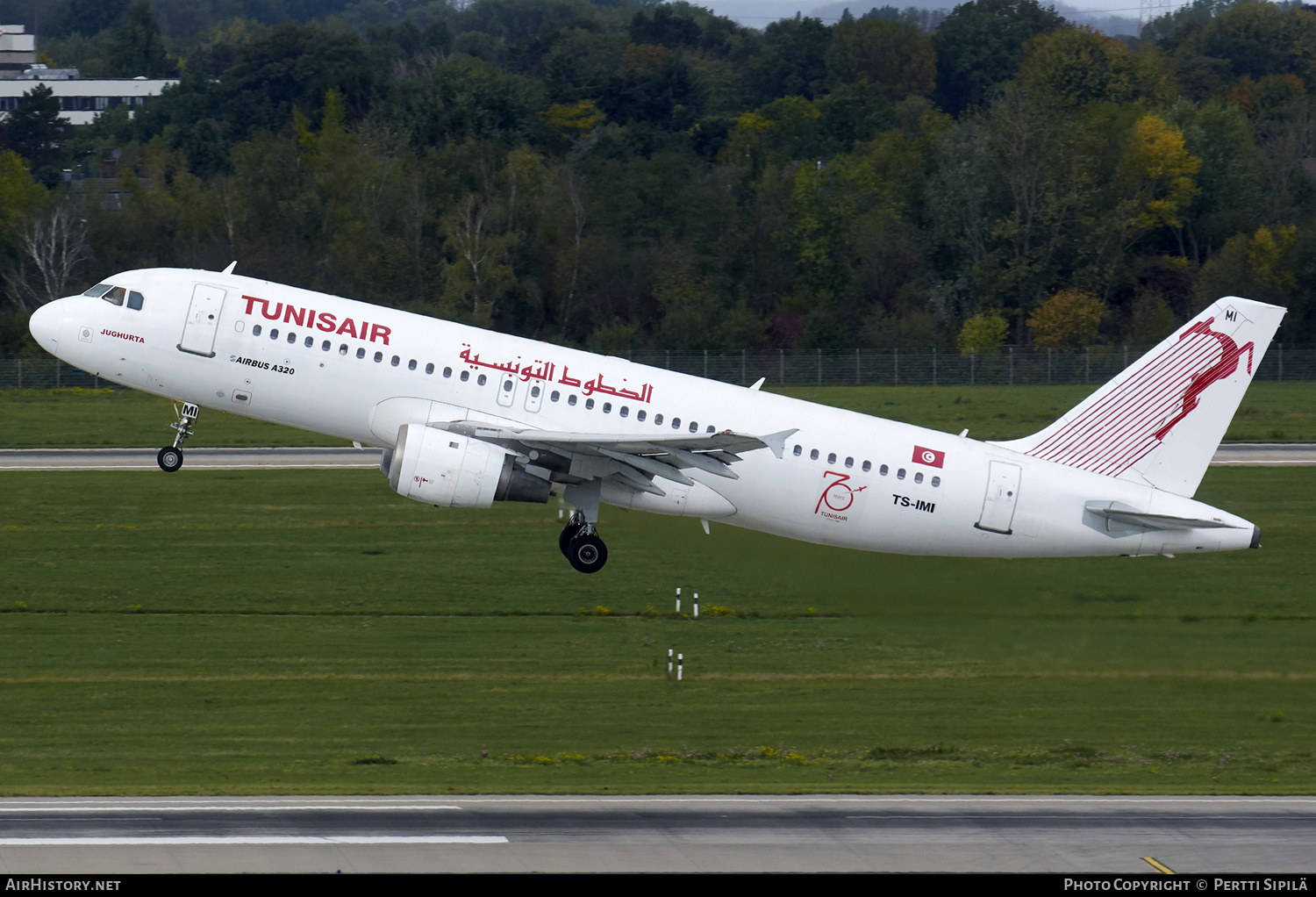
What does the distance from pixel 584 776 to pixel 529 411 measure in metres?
8.27

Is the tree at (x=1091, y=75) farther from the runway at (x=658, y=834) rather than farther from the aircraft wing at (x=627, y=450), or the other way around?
the runway at (x=658, y=834)

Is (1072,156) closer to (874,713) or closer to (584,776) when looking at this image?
(874,713)

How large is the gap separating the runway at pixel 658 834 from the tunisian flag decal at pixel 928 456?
867 cm

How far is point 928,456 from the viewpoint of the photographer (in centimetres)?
3762

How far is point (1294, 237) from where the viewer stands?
11138 cm

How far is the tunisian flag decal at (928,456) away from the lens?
123 ft

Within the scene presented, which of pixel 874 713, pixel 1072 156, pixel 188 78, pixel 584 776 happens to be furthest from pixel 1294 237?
pixel 188 78

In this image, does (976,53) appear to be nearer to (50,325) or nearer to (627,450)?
(627,450)

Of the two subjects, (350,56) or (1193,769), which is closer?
(1193,769)

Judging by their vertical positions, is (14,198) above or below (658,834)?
above

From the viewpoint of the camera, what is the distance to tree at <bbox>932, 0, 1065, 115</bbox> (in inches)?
7402

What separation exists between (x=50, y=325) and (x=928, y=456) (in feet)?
68.5

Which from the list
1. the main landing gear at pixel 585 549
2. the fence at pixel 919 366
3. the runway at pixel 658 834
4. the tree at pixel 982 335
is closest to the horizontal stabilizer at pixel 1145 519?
the runway at pixel 658 834

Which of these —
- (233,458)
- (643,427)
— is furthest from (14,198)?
(643,427)
